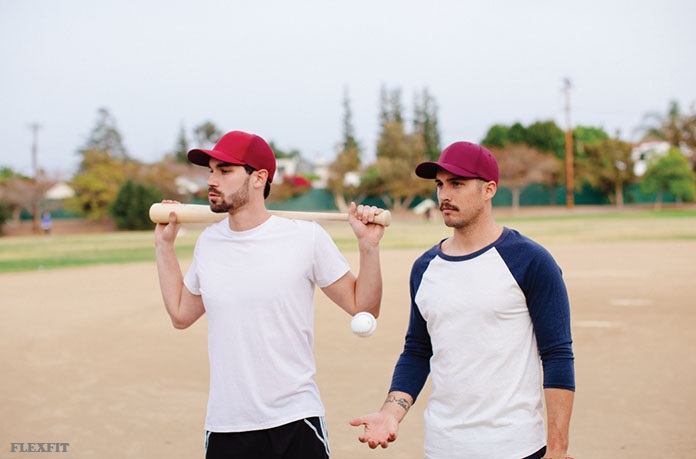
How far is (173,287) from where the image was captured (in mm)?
3885

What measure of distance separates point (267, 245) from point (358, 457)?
10.3 ft

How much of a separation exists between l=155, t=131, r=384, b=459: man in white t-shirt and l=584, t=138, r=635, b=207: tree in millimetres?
65724

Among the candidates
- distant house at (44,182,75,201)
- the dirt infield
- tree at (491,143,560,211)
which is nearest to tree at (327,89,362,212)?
tree at (491,143,560,211)

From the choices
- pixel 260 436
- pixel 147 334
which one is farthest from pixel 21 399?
pixel 260 436

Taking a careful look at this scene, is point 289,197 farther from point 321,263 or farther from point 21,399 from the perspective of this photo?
point 321,263

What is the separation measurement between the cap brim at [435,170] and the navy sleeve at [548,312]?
43 centimetres

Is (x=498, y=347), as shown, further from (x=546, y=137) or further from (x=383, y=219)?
(x=546, y=137)

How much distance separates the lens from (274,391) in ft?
11.1

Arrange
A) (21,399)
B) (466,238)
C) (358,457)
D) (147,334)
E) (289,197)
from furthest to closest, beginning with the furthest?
(289,197)
(147,334)
(21,399)
(358,457)
(466,238)

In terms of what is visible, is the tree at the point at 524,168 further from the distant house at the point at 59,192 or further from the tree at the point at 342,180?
the distant house at the point at 59,192

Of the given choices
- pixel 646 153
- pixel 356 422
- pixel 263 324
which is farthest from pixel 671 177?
pixel 356 422

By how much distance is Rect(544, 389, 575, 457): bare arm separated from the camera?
288 centimetres

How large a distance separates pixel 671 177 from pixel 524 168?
1250cm

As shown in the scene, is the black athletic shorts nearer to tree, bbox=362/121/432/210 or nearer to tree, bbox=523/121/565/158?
tree, bbox=362/121/432/210
